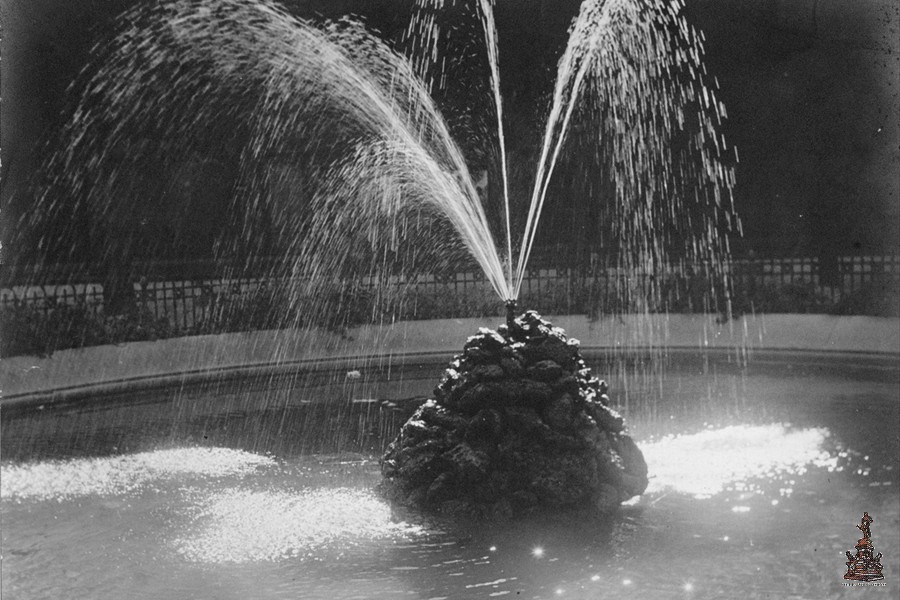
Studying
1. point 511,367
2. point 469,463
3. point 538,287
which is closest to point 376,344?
point 538,287

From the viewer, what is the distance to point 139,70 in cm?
1881

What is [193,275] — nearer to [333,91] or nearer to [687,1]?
[333,91]

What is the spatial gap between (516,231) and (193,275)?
8373 millimetres

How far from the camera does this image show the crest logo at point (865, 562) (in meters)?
4.32

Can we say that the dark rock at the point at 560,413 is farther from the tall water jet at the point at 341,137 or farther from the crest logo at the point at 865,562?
the tall water jet at the point at 341,137

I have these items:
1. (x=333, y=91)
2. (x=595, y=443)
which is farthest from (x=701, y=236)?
→ (x=595, y=443)

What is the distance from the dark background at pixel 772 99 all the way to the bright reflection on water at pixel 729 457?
10092 millimetres

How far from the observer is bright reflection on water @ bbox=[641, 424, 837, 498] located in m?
7.00

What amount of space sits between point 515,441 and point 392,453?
3.51 feet

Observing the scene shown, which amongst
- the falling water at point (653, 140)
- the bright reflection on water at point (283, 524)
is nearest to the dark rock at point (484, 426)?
the bright reflection on water at point (283, 524)

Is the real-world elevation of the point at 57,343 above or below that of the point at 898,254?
below

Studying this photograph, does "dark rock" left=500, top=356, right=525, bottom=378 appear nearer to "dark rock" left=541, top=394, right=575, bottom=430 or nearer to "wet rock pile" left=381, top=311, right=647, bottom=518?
"wet rock pile" left=381, top=311, right=647, bottom=518

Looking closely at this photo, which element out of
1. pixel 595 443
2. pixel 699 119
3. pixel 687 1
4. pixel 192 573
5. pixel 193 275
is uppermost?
pixel 687 1

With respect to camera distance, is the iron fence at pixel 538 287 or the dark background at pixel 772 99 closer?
the iron fence at pixel 538 287
